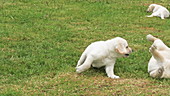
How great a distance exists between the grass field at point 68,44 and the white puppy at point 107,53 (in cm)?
18

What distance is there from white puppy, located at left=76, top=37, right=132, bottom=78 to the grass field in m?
0.18

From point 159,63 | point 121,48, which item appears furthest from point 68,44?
point 159,63

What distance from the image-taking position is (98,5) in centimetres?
1548

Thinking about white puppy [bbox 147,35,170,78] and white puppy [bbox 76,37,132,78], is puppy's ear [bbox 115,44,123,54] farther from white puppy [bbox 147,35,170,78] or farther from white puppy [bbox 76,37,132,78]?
white puppy [bbox 147,35,170,78]

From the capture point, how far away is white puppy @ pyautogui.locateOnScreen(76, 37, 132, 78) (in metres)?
6.27

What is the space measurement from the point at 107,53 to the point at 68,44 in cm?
255

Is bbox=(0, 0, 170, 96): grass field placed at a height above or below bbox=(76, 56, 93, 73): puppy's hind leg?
below

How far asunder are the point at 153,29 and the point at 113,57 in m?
5.20

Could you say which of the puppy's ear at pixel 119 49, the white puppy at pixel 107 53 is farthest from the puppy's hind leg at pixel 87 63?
the puppy's ear at pixel 119 49

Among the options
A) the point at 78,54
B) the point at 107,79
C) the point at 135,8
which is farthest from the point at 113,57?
the point at 135,8

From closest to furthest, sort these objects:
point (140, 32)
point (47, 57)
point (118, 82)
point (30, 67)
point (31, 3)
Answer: point (118, 82), point (30, 67), point (47, 57), point (140, 32), point (31, 3)

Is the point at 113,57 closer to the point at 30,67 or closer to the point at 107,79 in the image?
the point at 107,79

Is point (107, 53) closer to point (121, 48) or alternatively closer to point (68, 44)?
point (121, 48)

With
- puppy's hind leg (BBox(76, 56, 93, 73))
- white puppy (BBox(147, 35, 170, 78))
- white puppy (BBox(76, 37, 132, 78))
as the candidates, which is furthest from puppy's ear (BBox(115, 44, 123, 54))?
white puppy (BBox(147, 35, 170, 78))
